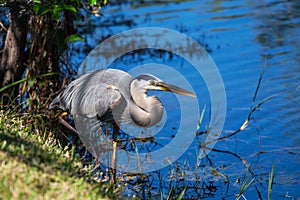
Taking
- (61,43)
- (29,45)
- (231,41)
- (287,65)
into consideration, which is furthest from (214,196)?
(231,41)

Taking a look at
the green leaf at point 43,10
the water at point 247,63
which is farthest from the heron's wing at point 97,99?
the water at point 247,63

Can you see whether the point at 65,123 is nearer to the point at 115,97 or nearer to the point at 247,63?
the point at 115,97

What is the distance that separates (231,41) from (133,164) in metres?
3.90

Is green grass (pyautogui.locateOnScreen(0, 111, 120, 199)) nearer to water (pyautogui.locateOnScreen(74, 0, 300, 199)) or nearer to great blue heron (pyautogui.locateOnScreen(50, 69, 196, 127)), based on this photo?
great blue heron (pyautogui.locateOnScreen(50, 69, 196, 127))

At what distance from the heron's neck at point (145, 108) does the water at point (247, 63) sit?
73 cm

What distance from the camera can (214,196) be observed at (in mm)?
5594

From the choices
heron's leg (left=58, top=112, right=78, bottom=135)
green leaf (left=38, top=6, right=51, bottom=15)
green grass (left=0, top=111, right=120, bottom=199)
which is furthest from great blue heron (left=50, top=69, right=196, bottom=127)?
green grass (left=0, top=111, right=120, bottom=199)

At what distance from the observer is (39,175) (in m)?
3.45

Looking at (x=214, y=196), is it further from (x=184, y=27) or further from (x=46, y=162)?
(x=184, y=27)

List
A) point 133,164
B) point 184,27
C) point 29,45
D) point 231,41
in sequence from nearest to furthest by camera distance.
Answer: point 133,164, point 29,45, point 231,41, point 184,27

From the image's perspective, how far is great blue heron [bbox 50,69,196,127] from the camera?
580cm

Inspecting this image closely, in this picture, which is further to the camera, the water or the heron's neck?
the water

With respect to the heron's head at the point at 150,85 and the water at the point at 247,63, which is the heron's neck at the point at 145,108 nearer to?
the heron's head at the point at 150,85

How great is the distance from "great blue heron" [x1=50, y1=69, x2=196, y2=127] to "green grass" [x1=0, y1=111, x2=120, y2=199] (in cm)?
162
